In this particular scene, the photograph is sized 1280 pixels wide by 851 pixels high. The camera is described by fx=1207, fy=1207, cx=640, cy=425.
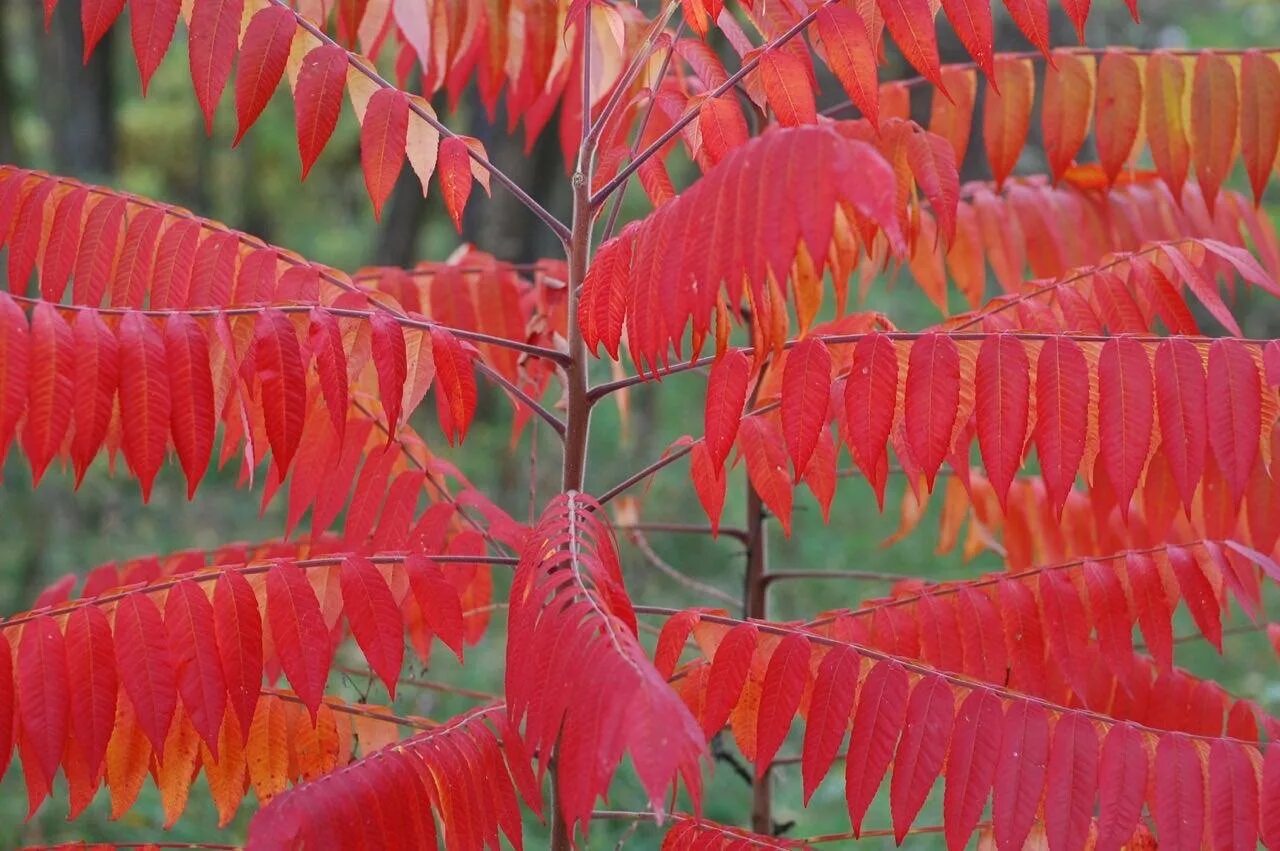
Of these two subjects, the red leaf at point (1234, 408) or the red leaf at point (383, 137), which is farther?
the red leaf at point (383, 137)

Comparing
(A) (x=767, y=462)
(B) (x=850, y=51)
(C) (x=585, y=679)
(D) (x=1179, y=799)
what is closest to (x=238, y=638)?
(C) (x=585, y=679)

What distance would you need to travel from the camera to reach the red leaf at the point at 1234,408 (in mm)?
1604

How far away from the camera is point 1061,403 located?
63.7 inches

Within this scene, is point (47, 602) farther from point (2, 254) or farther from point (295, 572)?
point (2, 254)

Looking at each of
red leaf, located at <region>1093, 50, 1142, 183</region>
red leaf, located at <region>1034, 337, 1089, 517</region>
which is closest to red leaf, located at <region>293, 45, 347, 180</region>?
red leaf, located at <region>1034, 337, 1089, 517</region>

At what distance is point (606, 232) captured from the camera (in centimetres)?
202

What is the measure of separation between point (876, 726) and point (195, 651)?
3.03 feet

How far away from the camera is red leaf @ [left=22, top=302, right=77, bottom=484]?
4.91ft

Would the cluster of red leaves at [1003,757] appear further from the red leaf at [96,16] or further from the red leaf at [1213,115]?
the red leaf at [96,16]

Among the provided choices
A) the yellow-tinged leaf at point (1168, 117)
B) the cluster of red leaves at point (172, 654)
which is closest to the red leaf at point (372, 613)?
the cluster of red leaves at point (172, 654)

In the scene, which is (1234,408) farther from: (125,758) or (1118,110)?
(125,758)

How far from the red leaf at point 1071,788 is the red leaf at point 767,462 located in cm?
50

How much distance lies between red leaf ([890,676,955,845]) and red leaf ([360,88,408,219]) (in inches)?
41.0

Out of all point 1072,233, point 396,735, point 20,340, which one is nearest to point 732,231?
point 20,340
